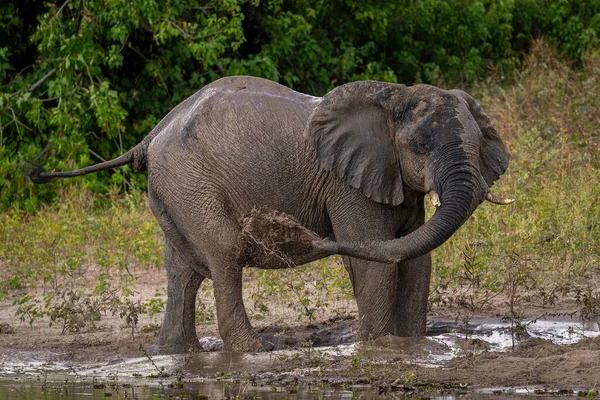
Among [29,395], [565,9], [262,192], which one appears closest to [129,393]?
[29,395]

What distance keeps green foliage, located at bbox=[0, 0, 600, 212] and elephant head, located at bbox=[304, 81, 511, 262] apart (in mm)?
6695

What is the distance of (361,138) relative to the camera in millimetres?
7074

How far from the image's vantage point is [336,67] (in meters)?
16.6

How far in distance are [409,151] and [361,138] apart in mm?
339

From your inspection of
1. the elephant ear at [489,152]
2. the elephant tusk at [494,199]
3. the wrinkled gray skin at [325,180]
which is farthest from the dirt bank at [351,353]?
the elephant ear at [489,152]

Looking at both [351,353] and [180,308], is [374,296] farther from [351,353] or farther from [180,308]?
[180,308]

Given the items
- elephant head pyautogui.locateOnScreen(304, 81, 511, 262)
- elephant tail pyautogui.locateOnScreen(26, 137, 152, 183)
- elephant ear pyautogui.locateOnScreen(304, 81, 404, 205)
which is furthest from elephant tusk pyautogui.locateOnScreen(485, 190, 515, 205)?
elephant tail pyautogui.locateOnScreen(26, 137, 152, 183)

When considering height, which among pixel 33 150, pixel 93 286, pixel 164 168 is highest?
pixel 33 150

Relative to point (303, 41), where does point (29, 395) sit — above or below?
below

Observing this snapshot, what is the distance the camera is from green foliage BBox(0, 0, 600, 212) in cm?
1375

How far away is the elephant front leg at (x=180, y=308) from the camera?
7.99 m

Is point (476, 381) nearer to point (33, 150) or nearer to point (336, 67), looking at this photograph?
point (33, 150)

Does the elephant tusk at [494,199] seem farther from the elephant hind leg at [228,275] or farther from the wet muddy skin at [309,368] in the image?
the elephant hind leg at [228,275]

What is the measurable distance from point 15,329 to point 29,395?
268cm
